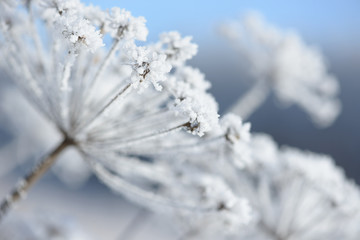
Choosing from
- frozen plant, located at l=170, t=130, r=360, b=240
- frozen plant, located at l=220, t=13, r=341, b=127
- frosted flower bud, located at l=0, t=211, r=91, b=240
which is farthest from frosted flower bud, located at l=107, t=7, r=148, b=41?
frozen plant, located at l=220, t=13, r=341, b=127

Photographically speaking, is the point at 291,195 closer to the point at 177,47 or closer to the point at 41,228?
the point at 177,47

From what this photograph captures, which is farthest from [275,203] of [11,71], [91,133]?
[11,71]

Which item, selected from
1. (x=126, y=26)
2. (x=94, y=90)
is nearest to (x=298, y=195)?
(x=94, y=90)

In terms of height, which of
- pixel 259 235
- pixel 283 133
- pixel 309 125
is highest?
pixel 309 125

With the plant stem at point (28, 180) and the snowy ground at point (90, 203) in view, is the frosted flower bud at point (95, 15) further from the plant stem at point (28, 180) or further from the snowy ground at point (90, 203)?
the snowy ground at point (90, 203)

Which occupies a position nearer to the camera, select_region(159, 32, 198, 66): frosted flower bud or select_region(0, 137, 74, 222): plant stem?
select_region(0, 137, 74, 222): plant stem

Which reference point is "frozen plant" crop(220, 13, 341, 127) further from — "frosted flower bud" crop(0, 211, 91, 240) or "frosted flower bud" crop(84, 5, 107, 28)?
"frosted flower bud" crop(84, 5, 107, 28)

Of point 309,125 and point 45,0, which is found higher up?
point 309,125

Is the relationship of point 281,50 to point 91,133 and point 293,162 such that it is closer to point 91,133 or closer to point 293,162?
point 293,162
